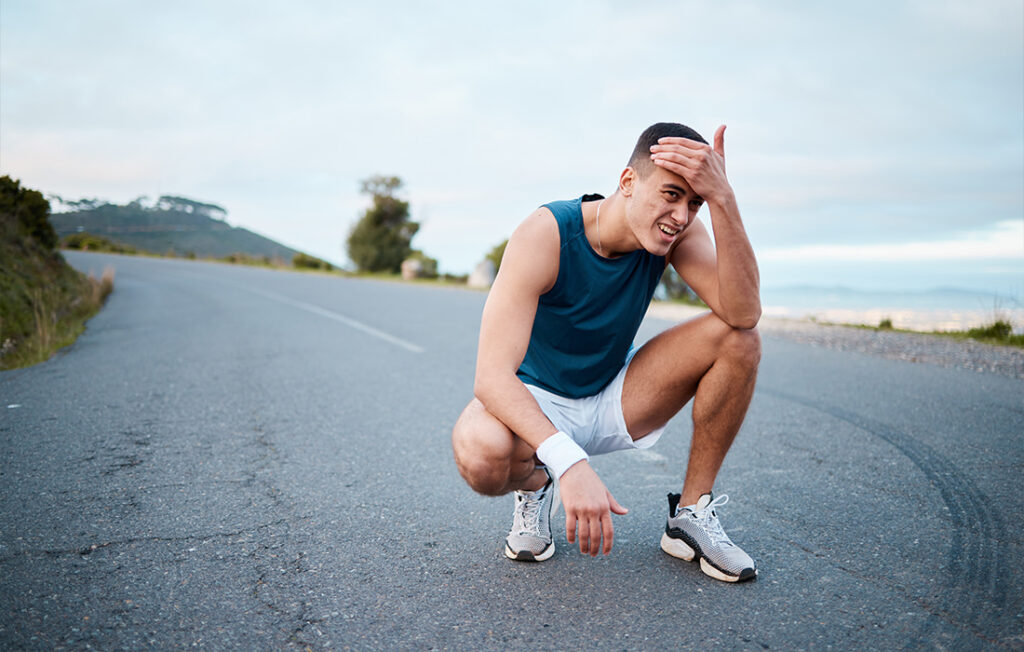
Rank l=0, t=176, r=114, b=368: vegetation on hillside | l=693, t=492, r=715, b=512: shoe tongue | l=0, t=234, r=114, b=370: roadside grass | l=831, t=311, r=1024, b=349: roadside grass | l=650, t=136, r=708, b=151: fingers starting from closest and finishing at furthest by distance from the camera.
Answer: l=650, t=136, r=708, b=151: fingers, l=693, t=492, r=715, b=512: shoe tongue, l=0, t=234, r=114, b=370: roadside grass, l=0, t=176, r=114, b=368: vegetation on hillside, l=831, t=311, r=1024, b=349: roadside grass

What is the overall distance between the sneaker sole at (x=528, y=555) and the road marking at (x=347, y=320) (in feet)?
16.3

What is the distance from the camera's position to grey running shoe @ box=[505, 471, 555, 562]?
2.61 m

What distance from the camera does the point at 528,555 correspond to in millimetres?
2604

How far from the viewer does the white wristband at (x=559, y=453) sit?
85.8 inches

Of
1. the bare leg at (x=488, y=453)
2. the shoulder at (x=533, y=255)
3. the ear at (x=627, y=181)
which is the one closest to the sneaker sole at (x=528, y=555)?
the bare leg at (x=488, y=453)

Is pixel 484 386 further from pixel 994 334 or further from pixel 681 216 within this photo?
pixel 994 334

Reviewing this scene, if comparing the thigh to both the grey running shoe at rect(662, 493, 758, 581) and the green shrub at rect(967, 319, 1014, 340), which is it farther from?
the green shrub at rect(967, 319, 1014, 340)

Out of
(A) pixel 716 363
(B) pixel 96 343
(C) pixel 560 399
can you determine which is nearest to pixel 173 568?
A: (C) pixel 560 399

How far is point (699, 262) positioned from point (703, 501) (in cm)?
99

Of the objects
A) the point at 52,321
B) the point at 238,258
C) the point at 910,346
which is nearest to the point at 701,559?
the point at 910,346

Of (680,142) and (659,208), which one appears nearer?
(680,142)

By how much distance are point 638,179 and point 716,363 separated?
0.81 m

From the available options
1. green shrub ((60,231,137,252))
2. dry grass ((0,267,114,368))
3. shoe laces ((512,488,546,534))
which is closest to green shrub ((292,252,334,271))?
green shrub ((60,231,137,252))

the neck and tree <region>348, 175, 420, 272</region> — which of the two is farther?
tree <region>348, 175, 420, 272</region>
